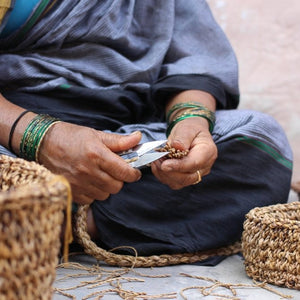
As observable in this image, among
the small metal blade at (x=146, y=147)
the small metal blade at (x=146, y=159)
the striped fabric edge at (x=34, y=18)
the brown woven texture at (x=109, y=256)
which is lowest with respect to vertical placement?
the brown woven texture at (x=109, y=256)

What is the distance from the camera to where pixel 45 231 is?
1.01 meters

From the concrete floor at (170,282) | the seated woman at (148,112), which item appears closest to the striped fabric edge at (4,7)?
the seated woman at (148,112)

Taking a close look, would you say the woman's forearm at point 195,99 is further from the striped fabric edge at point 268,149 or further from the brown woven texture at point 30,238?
the brown woven texture at point 30,238

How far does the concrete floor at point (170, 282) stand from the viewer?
62.9 inches

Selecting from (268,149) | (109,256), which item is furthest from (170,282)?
(268,149)

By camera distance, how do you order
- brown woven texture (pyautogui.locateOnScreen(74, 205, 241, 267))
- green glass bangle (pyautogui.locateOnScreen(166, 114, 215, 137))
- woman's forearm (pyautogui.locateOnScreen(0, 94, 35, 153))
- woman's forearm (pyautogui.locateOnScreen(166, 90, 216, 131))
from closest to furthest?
woman's forearm (pyautogui.locateOnScreen(0, 94, 35, 153))
brown woven texture (pyautogui.locateOnScreen(74, 205, 241, 267))
green glass bangle (pyautogui.locateOnScreen(166, 114, 215, 137))
woman's forearm (pyautogui.locateOnScreen(166, 90, 216, 131))

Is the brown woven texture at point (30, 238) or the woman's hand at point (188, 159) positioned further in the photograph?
the woman's hand at point (188, 159)

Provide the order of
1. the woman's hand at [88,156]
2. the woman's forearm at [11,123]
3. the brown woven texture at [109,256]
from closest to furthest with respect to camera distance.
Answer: the woman's hand at [88,156] → the woman's forearm at [11,123] → the brown woven texture at [109,256]

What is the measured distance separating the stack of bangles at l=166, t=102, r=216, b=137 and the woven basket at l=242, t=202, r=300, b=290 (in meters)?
0.38

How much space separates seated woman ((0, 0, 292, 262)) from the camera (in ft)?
6.34

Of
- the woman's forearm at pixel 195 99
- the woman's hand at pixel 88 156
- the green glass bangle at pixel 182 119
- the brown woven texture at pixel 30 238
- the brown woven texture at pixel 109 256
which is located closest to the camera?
the brown woven texture at pixel 30 238

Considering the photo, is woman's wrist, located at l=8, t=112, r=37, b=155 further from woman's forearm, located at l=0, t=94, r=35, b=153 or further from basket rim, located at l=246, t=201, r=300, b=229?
basket rim, located at l=246, t=201, r=300, b=229

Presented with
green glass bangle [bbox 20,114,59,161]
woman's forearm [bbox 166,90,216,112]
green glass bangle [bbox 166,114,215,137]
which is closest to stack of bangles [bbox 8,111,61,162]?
green glass bangle [bbox 20,114,59,161]

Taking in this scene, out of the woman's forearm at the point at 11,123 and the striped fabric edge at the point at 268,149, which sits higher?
the woman's forearm at the point at 11,123
